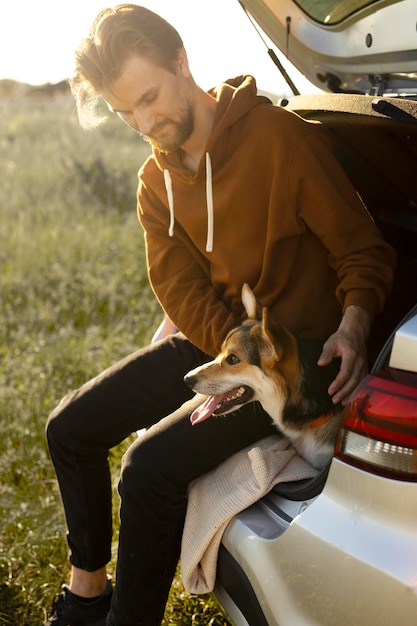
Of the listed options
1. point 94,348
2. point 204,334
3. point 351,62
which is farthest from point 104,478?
point 94,348

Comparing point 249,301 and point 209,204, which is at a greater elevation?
point 209,204

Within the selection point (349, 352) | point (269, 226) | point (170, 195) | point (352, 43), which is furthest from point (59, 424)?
point (352, 43)

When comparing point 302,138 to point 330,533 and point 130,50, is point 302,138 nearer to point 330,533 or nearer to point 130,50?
point 130,50

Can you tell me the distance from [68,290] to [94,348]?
131cm

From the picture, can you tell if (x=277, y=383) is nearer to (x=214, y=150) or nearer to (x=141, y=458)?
(x=141, y=458)

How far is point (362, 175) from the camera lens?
10.0 feet

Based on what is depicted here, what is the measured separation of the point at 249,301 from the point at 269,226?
0.26 meters

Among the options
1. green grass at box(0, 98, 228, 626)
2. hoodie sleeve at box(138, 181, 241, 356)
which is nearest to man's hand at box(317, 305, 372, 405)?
hoodie sleeve at box(138, 181, 241, 356)

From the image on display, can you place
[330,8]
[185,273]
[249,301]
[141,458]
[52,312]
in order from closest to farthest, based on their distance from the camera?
[141,458] < [249,301] < [185,273] < [330,8] < [52,312]

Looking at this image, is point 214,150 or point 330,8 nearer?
point 214,150

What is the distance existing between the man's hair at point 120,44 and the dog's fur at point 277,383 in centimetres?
86

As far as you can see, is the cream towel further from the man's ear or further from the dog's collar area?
the man's ear

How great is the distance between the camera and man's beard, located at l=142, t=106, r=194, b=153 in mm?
2699

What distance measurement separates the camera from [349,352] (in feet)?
7.42
